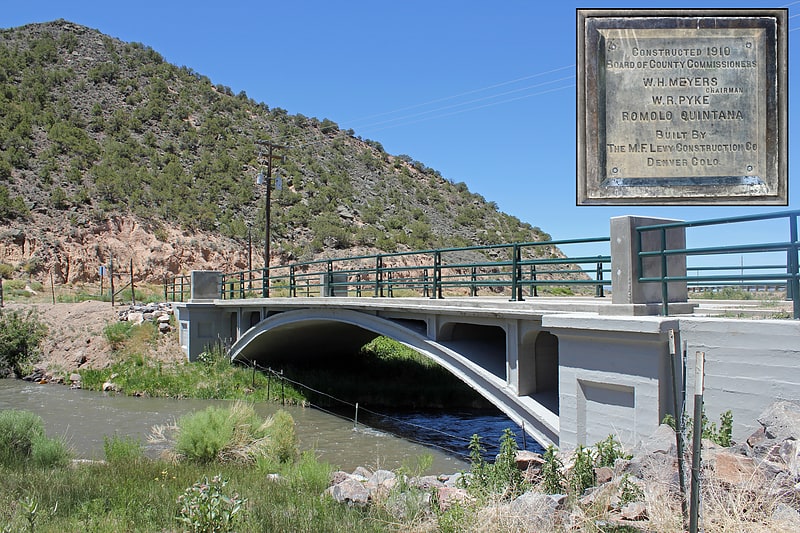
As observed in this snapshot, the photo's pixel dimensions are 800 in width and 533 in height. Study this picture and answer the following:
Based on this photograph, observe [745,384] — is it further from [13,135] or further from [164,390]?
[13,135]

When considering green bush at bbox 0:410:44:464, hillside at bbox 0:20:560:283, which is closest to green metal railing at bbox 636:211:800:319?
green bush at bbox 0:410:44:464

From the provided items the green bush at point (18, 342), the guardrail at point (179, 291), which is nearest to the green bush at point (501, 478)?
the guardrail at point (179, 291)

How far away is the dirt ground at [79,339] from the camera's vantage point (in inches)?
1033

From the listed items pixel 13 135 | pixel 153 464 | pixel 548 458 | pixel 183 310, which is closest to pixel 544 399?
pixel 548 458

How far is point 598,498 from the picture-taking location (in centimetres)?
637

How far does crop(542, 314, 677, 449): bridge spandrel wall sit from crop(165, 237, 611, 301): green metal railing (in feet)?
3.06

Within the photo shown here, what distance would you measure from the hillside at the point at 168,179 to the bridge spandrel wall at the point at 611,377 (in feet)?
96.2

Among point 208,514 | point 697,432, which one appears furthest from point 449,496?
point 697,432

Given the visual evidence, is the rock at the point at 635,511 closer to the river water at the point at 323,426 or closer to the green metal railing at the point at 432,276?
the green metal railing at the point at 432,276

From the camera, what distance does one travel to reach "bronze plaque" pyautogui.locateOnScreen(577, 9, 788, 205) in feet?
20.2

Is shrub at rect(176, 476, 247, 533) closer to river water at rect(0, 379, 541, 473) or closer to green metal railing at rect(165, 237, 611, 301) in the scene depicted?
green metal railing at rect(165, 237, 611, 301)

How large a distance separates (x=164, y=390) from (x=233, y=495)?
16.9m

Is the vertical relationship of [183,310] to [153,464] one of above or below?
above

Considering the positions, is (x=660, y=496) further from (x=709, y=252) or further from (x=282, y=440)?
(x=282, y=440)
